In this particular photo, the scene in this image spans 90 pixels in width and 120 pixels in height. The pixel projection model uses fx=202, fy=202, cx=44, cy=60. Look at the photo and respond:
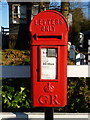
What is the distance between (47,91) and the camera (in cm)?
244

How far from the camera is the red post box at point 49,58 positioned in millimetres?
2309

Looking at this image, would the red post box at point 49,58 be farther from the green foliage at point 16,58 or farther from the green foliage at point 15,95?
the green foliage at point 16,58

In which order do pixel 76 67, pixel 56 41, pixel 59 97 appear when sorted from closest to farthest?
pixel 56 41
pixel 59 97
pixel 76 67

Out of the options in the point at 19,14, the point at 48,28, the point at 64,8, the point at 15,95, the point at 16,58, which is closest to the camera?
the point at 48,28

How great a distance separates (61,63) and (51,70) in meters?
0.15

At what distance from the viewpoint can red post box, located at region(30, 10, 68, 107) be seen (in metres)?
2.31

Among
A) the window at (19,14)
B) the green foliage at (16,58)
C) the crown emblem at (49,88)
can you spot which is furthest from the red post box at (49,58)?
the window at (19,14)

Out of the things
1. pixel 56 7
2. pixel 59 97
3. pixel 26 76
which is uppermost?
pixel 56 7

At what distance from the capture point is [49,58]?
7.84 ft

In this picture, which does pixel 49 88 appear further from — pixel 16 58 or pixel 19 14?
pixel 19 14

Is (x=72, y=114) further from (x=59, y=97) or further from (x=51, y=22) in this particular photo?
(x=51, y=22)

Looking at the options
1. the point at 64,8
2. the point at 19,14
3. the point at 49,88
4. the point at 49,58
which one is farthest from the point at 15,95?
the point at 19,14

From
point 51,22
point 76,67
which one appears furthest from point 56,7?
point 51,22

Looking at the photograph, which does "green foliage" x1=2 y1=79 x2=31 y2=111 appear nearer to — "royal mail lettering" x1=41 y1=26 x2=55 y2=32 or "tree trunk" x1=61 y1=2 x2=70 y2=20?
"royal mail lettering" x1=41 y1=26 x2=55 y2=32
